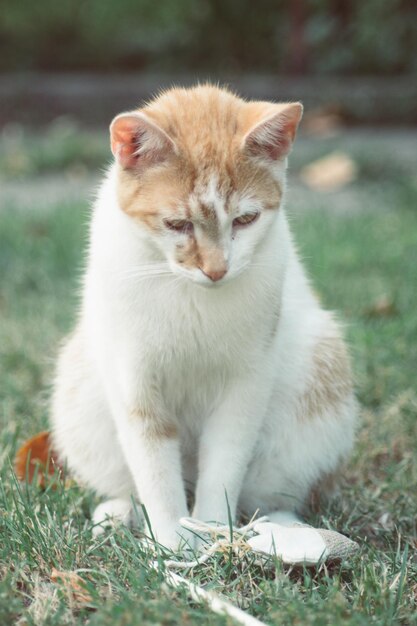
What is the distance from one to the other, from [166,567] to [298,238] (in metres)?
2.96

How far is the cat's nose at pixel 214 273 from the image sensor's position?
196 cm

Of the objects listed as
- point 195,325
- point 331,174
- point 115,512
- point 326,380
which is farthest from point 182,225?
point 331,174

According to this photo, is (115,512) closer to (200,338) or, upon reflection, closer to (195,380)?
(195,380)

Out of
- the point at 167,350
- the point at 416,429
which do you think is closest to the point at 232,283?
the point at 167,350

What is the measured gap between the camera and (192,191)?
1.98 metres

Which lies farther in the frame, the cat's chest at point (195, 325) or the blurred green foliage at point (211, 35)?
the blurred green foliage at point (211, 35)

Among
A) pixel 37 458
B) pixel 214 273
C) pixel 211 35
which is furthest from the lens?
pixel 211 35

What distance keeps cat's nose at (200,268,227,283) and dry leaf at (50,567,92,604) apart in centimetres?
66

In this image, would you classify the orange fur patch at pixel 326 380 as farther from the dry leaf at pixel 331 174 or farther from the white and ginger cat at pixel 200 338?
the dry leaf at pixel 331 174

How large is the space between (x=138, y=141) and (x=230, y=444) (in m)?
0.76

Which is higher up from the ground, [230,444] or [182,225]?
[182,225]

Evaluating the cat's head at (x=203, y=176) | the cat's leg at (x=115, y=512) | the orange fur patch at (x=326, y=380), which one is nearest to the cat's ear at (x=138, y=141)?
the cat's head at (x=203, y=176)

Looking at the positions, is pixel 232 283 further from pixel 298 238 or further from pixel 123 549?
pixel 298 238

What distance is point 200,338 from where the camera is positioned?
2145 mm
